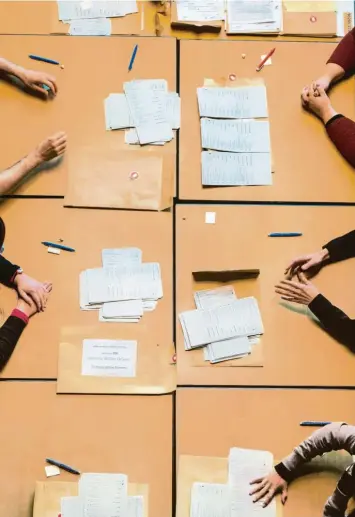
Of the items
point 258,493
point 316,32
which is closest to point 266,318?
point 258,493

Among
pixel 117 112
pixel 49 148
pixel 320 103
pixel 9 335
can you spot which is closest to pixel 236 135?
pixel 320 103

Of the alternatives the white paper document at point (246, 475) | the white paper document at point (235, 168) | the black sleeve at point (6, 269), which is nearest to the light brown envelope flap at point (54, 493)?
the white paper document at point (246, 475)

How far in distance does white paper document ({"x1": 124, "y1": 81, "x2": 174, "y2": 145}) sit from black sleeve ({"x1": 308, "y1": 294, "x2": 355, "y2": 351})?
2.65ft

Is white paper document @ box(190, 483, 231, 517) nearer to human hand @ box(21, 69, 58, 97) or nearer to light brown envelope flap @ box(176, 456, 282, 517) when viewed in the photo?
light brown envelope flap @ box(176, 456, 282, 517)

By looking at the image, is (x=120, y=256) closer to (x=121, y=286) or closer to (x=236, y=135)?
(x=121, y=286)

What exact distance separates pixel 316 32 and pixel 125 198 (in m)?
1.05

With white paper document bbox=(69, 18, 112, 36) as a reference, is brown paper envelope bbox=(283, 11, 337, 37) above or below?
above

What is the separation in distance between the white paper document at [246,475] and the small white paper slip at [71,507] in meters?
0.47

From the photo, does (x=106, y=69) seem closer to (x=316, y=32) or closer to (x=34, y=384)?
(x=316, y=32)

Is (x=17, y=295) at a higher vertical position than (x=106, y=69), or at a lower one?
lower

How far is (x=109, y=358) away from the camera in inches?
77.4

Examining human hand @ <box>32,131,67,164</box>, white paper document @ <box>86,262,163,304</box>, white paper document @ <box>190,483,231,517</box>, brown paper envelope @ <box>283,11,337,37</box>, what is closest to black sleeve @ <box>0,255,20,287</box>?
white paper document @ <box>86,262,163,304</box>

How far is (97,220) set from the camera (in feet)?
6.92

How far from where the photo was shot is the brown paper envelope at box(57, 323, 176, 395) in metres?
1.94
